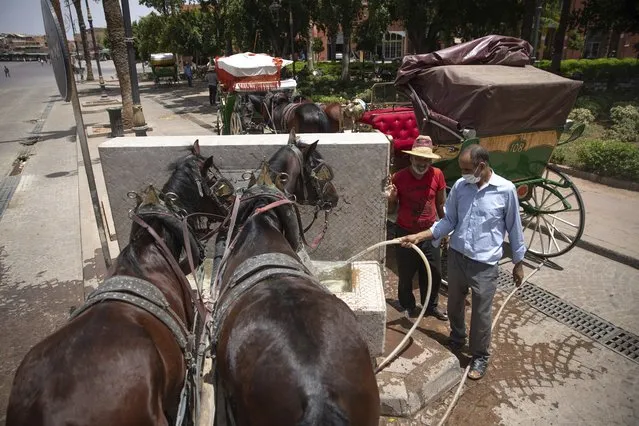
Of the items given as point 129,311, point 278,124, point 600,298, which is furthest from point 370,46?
point 129,311

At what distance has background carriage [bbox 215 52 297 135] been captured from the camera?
11.5m

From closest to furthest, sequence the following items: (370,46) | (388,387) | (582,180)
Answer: (388,387) → (582,180) → (370,46)

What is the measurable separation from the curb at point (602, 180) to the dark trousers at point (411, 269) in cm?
588

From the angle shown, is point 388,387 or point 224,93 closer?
point 388,387

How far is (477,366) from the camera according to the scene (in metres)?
3.69

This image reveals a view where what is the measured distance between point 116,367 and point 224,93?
12942 millimetres

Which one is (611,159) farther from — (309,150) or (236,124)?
(236,124)

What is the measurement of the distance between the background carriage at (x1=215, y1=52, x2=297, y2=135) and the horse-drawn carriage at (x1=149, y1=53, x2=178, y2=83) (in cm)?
2521

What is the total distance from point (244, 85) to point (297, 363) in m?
11.2

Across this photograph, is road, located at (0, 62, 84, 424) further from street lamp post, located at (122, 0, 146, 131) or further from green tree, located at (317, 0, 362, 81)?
green tree, located at (317, 0, 362, 81)

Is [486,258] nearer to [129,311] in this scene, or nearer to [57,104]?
[129,311]

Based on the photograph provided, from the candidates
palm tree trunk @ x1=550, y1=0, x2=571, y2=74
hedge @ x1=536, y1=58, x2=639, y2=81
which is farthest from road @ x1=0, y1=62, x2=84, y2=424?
hedge @ x1=536, y1=58, x2=639, y2=81

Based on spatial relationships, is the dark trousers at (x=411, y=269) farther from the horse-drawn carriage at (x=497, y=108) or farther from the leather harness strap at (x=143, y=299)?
the leather harness strap at (x=143, y=299)

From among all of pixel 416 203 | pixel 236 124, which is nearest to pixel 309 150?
pixel 416 203
